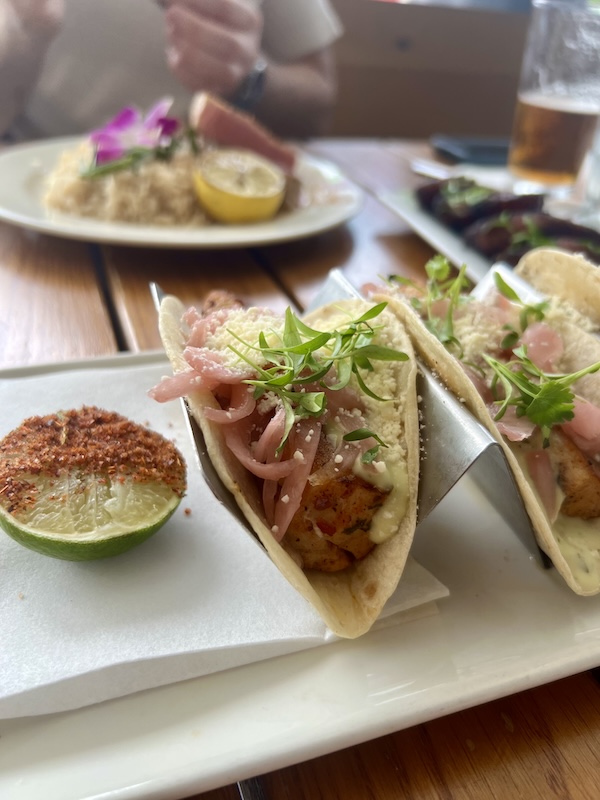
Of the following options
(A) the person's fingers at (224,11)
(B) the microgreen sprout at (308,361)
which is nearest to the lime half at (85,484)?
(B) the microgreen sprout at (308,361)

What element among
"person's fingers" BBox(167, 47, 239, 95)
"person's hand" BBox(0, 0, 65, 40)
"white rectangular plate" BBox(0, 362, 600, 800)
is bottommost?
"white rectangular plate" BBox(0, 362, 600, 800)

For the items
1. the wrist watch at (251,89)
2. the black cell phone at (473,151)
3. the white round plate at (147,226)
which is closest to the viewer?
the white round plate at (147,226)

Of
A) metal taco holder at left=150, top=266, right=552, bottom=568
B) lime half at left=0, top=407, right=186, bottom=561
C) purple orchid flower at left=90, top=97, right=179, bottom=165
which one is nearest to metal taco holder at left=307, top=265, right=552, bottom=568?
metal taco holder at left=150, top=266, right=552, bottom=568

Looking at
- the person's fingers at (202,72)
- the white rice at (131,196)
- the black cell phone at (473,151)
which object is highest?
the person's fingers at (202,72)

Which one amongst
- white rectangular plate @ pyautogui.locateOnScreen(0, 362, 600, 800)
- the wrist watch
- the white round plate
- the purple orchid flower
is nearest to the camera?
white rectangular plate @ pyautogui.locateOnScreen(0, 362, 600, 800)

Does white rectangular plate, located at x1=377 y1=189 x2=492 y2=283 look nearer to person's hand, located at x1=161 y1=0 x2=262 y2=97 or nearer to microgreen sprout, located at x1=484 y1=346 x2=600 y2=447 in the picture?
microgreen sprout, located at x1=484 y1=346 x2=600 y2=447

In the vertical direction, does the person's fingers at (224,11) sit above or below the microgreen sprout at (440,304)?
above

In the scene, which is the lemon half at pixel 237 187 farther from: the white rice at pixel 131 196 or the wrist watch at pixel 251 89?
the wrist watch at pixel 251 89
